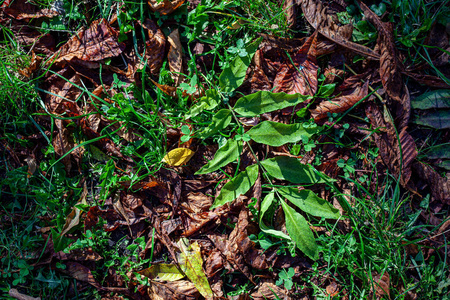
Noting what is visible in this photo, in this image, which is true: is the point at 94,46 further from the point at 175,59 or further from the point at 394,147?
the point at 394,147

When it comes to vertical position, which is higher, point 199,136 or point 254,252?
point 199,136

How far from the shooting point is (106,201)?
7.70 feet

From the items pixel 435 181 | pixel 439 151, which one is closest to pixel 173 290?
pixel 435 181

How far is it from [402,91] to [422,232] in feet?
3.39

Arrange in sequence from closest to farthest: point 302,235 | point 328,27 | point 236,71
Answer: point 302,235
point 236,71
point 328,27

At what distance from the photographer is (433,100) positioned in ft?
7.51

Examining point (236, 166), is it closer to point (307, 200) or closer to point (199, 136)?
point (199, 136)

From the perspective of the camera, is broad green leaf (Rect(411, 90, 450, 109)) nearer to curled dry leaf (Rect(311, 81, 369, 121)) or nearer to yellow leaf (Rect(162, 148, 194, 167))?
curled dry leaf (Rect(311, 81, 369, 121))

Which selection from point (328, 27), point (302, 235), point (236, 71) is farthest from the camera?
point (328, 27)

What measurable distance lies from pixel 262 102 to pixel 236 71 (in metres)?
0.29

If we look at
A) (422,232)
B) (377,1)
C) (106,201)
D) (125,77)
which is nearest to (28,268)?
(106,201)

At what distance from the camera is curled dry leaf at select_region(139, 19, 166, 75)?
7.66 feet

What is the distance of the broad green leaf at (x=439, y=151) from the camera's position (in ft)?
7.52

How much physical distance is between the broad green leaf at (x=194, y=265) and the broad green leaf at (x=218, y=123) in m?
0.80
